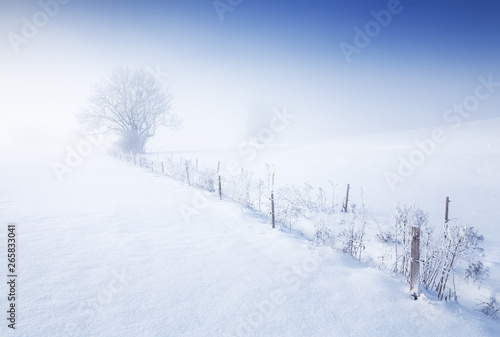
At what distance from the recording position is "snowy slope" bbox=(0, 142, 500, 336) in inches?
102

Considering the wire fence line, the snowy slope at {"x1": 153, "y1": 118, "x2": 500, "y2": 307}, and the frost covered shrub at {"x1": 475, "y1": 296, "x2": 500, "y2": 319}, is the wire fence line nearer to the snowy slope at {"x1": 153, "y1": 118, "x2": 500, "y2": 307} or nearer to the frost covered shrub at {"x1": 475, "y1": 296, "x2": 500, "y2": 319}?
the frost covered shrub at {"x1": 475, "y1": 296, "x2": 500, "y2": 319}

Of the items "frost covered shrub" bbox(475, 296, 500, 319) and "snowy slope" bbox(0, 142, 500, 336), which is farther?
"frost covered shrub" bbox(475, 296, 500, 319)

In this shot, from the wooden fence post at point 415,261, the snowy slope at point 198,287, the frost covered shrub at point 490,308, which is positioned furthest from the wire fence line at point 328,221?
the snowy slope at point 198,287

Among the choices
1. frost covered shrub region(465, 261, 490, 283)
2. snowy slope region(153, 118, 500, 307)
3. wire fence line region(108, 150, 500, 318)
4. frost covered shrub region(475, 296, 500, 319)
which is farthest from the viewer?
snowy slope region(153, 118, 500, 307)

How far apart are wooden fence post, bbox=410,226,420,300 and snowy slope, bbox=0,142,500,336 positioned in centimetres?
15

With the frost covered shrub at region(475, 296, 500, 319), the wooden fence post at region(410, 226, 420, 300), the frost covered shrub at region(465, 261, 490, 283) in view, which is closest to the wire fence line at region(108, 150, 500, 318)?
the frost covered shrub at region(475, 296, 500, 319)

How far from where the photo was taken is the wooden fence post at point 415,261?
10.4 ft

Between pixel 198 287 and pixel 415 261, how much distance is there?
9.94 ft

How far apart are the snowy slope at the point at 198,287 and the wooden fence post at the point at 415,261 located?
146 millimetres

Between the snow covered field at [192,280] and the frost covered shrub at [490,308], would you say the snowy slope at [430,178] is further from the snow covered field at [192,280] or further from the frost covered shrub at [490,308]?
the snow covered field at [192,280]

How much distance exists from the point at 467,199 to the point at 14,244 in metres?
14.5

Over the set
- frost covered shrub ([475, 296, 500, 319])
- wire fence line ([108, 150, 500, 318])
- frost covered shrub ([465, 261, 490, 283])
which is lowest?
frost covered shrub ([475, 296, 500, 319])

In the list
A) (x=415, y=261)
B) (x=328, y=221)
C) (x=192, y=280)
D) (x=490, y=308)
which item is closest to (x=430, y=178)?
(x=328, y=221)

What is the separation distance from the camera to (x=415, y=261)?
3.16 metres
